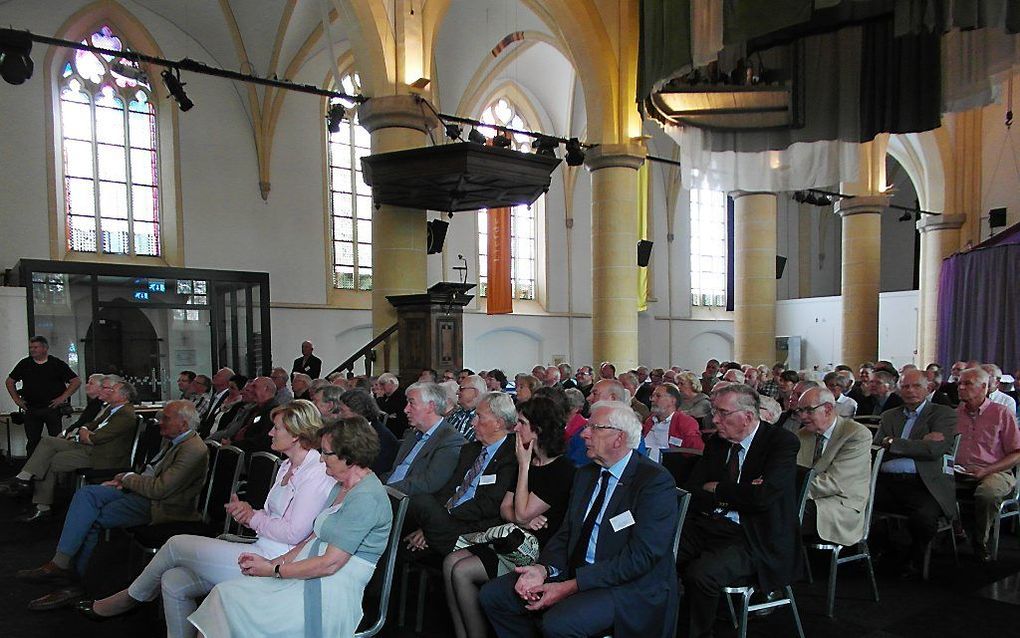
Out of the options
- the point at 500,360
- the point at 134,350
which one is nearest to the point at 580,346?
the point at 500,360

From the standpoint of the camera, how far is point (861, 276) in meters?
14.1

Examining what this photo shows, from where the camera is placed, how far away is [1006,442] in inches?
185

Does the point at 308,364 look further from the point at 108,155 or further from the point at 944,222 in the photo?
the point at 944,222

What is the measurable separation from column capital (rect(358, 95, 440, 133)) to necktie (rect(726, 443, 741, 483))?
22.6 feet

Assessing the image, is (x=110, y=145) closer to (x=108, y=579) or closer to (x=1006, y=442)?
(x=108, y=579)

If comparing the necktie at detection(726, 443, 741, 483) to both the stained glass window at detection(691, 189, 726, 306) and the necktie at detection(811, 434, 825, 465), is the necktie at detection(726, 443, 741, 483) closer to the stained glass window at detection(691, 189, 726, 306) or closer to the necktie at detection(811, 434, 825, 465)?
the necktie at detection(811, 434, 825, 465)

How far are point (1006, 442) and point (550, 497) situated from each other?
11.4ft

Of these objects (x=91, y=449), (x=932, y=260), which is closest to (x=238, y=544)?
(x=91, y=449)

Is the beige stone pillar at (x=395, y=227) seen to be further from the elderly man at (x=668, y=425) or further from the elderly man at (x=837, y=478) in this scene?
the elderly man at (x=837, y=478)

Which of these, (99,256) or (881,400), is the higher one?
(99,256)

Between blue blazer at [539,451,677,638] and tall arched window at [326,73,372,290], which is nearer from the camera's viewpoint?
blue blazer at [539,451,677,638]

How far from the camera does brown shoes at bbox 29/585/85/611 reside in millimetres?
3914

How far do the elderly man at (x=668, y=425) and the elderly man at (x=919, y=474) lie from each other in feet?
3.83

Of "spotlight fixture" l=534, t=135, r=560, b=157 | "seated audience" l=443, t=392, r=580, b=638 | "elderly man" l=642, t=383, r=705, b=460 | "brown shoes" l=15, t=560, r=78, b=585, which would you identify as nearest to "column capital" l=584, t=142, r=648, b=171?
"spotlight fixture" l=534, t=135, r=560, b=157
